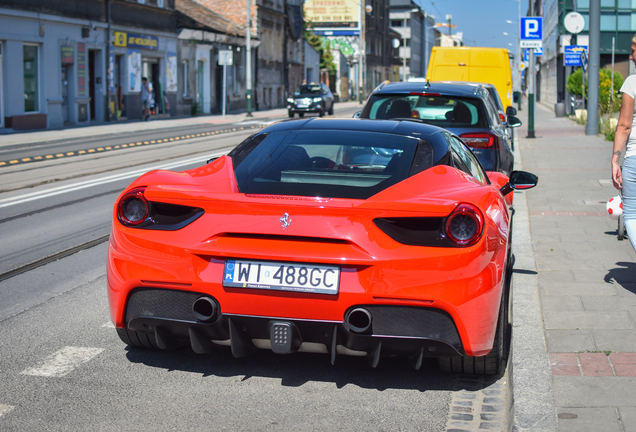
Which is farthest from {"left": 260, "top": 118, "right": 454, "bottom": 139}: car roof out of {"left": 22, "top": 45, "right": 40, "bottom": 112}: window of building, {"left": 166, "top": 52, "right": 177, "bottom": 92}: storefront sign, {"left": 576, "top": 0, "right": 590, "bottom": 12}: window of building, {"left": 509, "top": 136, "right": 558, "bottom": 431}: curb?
{"left": 576, "top": 0, "right": 590, "bottom": 12}: window of building

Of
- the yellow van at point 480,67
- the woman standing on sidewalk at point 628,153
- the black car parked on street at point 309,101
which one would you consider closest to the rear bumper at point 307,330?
the woman standing on sidewalk at point 628,153

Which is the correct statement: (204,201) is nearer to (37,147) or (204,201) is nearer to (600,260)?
(600,260)

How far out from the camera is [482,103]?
30.5 ft

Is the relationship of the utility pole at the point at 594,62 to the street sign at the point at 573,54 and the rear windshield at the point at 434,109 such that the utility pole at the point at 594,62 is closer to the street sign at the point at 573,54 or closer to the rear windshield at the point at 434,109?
the street sign at the point at 573,54

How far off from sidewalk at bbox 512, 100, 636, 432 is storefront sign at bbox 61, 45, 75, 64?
24478mm

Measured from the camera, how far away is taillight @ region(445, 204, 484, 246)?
12.1 feet

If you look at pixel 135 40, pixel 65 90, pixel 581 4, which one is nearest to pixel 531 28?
pixel 65 90

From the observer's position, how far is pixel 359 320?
3697mm

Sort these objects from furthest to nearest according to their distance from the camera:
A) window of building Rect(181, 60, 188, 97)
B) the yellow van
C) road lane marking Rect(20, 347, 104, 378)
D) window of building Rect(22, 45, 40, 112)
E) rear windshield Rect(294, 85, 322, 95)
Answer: rear windshield Rect(294, 85, 322, 95), window of building Rect(181, 60, 188, 97), window of building Rect(22, 45, 40, 112), the yellow van, road lane marking Rect(20, 347, 104, 378)

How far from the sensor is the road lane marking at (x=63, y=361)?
429 centimetres

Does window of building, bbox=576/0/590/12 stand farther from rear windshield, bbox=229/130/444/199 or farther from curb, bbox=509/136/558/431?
rear windshield, bbox=229/130/444/199

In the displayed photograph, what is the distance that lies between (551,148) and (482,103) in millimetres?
11002

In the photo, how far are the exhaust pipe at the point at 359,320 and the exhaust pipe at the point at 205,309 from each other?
0.63 meters

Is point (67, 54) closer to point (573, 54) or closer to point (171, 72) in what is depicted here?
point (171, 72)
